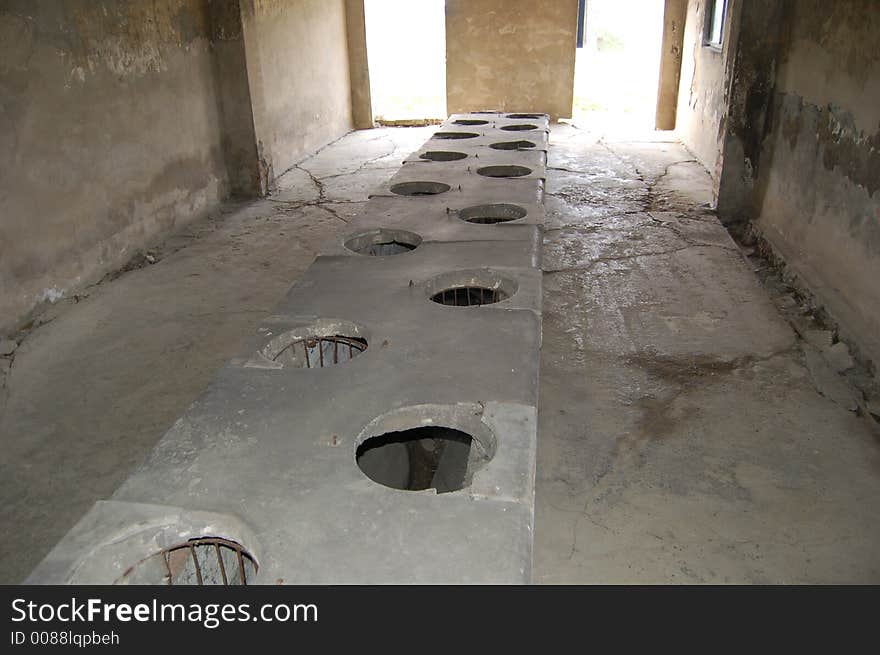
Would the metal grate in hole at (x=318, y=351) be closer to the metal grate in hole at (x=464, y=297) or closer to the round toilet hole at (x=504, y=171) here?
the metal grate in hole at (x=464, y=297)

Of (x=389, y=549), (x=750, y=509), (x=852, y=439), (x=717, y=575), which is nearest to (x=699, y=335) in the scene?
(x=852, y=439)

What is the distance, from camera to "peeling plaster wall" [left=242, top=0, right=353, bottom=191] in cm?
656

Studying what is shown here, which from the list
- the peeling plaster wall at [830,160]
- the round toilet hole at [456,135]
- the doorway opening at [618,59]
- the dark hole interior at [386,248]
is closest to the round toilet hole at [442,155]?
the round toilet hole at [456,135]

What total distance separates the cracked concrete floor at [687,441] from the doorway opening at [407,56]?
9210 mm

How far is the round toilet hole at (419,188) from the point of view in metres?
4.80

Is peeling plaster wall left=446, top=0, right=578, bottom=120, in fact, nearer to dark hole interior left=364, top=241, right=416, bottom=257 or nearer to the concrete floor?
the concrete floor

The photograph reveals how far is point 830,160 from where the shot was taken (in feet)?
13.8

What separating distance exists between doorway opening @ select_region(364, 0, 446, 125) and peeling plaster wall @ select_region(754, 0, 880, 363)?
317 inches

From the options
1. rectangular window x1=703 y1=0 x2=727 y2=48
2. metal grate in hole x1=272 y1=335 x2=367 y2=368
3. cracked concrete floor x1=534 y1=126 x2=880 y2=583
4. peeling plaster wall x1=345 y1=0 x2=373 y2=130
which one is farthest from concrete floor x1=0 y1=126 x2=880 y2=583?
peeling plaster wall x1=345 y1=0 x2=373 y2=130

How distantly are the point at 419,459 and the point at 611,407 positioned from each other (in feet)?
3.17

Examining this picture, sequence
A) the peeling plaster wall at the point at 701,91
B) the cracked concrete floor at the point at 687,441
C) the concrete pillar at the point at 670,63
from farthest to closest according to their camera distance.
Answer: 1. the concrete pillar at the point at 670,63
2. the peeling plaster wall at the point at 701,91
3. the cracked concrete floor at the point at 687,441

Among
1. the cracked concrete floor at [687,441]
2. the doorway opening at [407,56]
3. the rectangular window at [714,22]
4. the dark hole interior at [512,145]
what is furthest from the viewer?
the doorway opening at [407,56]
